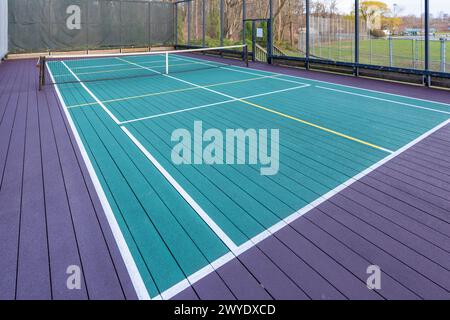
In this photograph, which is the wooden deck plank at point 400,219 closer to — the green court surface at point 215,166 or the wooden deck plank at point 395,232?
the wooden deck plank at point 395,232

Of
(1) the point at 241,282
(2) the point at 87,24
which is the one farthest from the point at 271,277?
(2) the point at 87,24

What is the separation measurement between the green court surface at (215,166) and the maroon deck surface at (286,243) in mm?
211

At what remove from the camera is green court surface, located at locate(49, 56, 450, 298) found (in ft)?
10.4

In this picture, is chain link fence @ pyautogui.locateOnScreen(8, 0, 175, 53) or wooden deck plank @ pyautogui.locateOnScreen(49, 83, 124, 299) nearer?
wooden deck plank @ pyautogui.locateOnScreen(49, 83, 124, 299)

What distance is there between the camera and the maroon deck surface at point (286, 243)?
2.55 m

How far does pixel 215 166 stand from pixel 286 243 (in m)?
1.92

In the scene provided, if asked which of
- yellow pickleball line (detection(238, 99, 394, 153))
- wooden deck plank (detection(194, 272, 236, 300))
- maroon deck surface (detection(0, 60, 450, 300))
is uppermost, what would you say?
yellow pickleball line (detection(238, 99, 394, 153))

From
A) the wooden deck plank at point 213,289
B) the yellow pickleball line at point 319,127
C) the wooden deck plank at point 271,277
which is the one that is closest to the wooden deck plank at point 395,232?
the wooden deck plank at point 271,277

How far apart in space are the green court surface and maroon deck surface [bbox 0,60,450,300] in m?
0.21

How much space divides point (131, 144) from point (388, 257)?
407cm

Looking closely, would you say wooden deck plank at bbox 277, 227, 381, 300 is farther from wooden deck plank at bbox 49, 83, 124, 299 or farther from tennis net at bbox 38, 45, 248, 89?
tennis net at bbox 38, 45, 248, 89

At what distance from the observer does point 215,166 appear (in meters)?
4.79

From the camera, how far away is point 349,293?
249 cm

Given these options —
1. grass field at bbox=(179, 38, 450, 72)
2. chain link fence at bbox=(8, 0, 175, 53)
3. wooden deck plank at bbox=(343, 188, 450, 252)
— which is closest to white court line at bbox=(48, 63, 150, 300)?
wooden deck plank at bbox=(343, 188, 450, 252)
